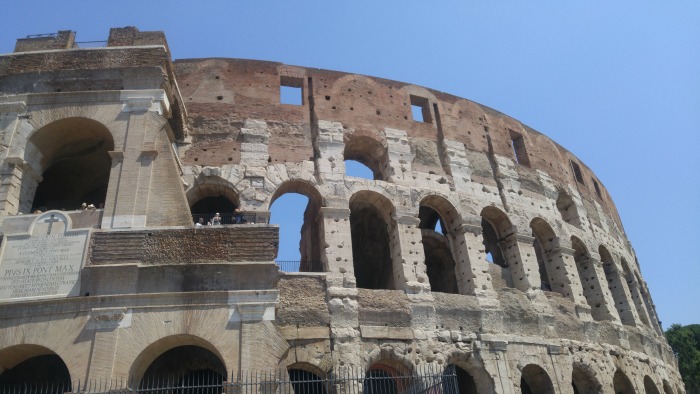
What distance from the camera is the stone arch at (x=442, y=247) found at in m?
14.9

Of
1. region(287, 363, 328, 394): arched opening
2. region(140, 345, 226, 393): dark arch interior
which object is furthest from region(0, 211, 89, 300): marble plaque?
region(287, 363, 328, 394): arched opening

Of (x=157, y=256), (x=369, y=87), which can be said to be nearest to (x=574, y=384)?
(x=369, y=87)

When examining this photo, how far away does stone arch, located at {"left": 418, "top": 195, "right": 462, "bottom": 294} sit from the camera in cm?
1492

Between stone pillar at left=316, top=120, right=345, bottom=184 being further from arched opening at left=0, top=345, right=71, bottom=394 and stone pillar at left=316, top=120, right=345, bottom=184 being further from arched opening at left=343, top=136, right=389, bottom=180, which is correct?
arched opening at left=0, top=345, right=71, bottom=394

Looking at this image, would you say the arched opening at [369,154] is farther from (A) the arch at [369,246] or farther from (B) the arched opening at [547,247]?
(B) the arched opening at [547,247]

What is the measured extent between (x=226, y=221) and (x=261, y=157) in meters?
1.81

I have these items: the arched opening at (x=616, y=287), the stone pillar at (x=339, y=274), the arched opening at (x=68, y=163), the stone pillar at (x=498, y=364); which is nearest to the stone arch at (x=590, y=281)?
the arched opening at (x=616, y=287)

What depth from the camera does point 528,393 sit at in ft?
50.2

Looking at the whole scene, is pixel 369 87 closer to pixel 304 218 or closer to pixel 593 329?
pixel 304 218

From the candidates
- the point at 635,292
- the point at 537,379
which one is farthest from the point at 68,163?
the point at 635,292

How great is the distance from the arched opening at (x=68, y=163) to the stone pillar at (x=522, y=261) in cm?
1076

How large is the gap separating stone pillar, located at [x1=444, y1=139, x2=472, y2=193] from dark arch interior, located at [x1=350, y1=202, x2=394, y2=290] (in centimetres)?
276

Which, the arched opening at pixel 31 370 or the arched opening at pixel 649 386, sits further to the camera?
the arched opening at pixel 649 386

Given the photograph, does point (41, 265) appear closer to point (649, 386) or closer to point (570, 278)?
point (570, 278)
